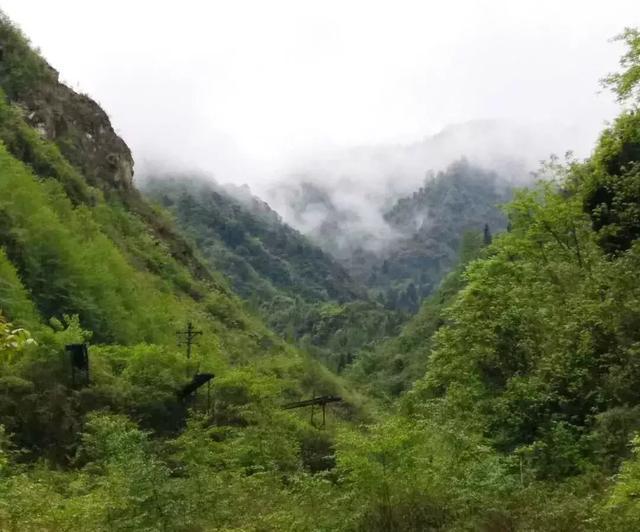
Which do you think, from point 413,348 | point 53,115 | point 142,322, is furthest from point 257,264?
point 142,322

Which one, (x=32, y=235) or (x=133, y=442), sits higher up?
(x=32, y=235)

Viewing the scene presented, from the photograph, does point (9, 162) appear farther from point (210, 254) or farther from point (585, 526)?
point (210, 254)

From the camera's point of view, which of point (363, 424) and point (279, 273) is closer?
point (363, 424)

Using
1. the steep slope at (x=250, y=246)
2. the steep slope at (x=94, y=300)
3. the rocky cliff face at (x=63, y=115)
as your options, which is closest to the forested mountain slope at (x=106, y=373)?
the steep slope at (x=94, y=300)

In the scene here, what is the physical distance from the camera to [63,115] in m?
57.8

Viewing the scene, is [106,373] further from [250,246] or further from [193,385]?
[250,246]

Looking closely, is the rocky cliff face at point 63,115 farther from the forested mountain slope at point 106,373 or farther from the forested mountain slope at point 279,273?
the forested mountain slope at point 279,273

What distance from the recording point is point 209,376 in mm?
25672

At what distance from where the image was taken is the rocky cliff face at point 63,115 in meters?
54.1

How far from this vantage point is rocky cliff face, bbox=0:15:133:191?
54.1 m

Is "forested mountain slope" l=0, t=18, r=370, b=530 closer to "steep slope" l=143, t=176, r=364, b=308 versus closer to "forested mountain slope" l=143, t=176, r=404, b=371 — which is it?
"forested mountain slope" l=143, t=176, r=404, b=371

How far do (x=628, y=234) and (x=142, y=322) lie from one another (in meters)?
25.1

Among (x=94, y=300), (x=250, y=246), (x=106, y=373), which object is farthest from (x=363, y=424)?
(x=250, y=246)

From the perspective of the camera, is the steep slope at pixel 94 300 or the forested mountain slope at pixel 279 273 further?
the forested mountain slope at pixel 279 273
